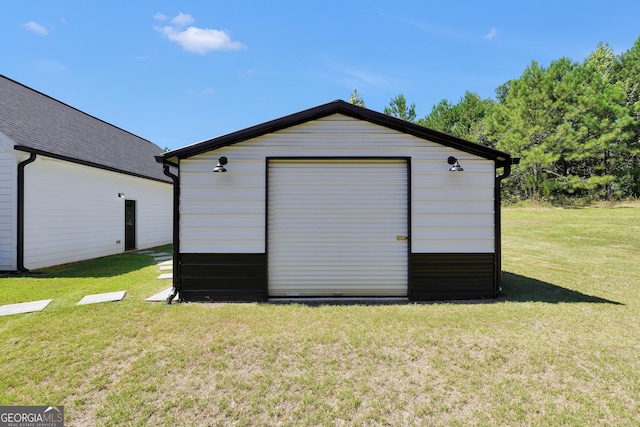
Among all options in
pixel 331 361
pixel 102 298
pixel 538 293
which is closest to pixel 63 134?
pixel 102 298

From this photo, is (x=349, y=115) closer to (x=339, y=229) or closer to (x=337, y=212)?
(x=337, y=212)

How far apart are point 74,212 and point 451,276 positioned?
10.7 meters

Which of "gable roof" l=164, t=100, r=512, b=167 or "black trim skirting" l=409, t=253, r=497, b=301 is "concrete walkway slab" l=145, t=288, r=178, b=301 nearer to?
"gable roof" l=164, t=100, r=512, b=167

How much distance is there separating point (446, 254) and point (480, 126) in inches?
1230

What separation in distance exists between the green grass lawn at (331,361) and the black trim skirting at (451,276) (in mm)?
327

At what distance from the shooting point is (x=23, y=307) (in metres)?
4.28

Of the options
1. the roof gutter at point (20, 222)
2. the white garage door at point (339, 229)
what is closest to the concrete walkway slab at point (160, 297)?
the white garage door at point (339, 229)

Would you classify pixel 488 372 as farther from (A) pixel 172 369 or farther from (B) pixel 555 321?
(A) pixel 172 369

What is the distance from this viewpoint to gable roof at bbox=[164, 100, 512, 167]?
4.69 meters

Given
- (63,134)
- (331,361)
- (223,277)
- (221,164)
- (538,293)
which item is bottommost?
(331,361)

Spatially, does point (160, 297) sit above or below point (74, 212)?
below

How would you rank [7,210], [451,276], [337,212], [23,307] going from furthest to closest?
[7,210] → [337,212] → [451,276] → [23,307]

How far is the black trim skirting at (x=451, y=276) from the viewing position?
15.7ft

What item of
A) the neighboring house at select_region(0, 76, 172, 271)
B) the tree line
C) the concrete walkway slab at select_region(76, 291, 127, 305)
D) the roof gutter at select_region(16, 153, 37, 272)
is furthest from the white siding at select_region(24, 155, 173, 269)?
the tree line
